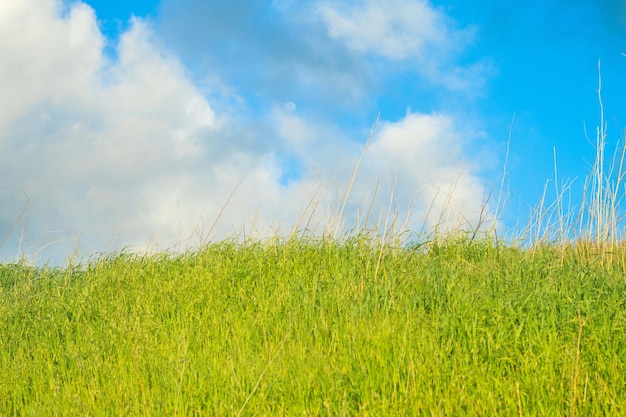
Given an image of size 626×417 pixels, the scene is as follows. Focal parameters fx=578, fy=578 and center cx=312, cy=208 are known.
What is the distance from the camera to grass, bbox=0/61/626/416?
3131mm

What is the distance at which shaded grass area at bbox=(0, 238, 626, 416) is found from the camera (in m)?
3.12

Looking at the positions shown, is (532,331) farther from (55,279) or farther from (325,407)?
(55,279)

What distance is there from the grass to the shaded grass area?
2 centimetres

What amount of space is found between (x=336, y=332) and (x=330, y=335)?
198 millimetres

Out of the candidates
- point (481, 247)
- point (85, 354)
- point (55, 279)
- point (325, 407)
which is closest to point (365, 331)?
point (325, 407)

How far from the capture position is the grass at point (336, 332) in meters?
3.13

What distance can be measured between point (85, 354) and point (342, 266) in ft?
7.36

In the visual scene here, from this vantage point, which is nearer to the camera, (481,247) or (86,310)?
(86,310)

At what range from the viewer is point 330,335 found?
3998mm

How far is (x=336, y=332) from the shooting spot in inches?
150

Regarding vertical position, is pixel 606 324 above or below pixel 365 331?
above

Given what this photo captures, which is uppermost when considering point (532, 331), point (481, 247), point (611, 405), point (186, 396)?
point (481, 247)

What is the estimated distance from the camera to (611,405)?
3.01 m

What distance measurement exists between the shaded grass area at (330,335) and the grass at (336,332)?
0.02 metres
